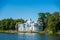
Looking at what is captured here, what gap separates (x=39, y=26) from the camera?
7231cm

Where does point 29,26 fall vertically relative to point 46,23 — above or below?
below

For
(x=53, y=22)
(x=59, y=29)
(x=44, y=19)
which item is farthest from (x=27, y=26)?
(x=53, y=22)

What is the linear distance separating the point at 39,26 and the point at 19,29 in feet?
26.9

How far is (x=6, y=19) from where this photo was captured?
82.2 metres

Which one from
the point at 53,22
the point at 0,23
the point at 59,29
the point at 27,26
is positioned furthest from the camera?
the point at 0,23

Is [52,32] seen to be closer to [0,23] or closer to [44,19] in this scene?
[44,19]

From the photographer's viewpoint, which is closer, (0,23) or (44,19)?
(44,19)

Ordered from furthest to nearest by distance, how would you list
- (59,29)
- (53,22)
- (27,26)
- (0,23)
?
(0,23)
(27,26)
(59,29)
(53,22)

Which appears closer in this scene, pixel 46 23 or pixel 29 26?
pixel 46 23

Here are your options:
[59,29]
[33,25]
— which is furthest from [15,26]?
[59,29]

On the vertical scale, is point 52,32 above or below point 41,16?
below

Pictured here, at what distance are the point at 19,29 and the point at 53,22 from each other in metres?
25.4

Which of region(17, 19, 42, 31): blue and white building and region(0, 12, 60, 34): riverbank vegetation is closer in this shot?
region(0, 12, 60, 34): riverbank vegetation

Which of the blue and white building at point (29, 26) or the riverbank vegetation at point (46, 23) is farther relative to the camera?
the blue and white building at point (29, 26)
